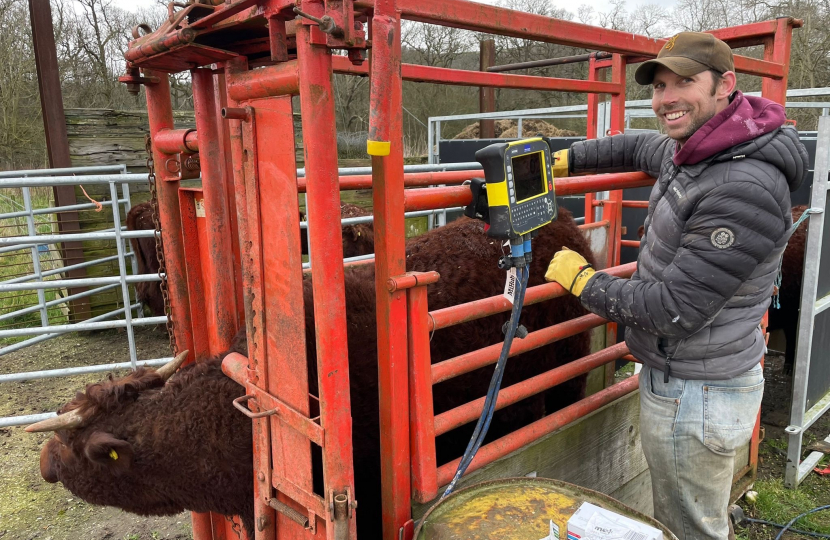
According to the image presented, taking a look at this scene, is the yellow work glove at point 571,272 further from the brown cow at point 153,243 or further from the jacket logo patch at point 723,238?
the brown cow at point 153,243

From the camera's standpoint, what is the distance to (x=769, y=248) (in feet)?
6.23

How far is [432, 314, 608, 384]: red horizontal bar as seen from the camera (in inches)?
77.7

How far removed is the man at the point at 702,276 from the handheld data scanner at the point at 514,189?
48 centimetres

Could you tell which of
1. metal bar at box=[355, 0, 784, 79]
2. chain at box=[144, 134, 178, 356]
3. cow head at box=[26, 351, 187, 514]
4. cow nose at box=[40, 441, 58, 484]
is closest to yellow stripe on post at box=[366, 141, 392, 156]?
metal bar at box=[355, 0, 784, 79]

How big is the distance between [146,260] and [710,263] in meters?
7.06

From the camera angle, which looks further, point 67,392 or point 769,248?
point 67,392

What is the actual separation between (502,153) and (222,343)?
1.48 metres

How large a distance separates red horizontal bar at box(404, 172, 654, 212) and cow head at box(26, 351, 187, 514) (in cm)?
148

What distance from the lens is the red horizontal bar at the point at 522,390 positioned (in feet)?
6.56

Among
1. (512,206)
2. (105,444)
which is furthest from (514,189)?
(105,444)

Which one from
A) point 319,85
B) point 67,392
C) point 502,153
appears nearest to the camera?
point 319,85

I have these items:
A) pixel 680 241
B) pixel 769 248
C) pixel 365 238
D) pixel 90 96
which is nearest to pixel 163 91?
pixel 680 241

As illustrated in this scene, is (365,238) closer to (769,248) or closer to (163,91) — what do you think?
(163,91)

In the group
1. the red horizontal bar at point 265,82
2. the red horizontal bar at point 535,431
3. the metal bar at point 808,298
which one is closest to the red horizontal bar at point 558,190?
the red horizontal bar at point 265,82
